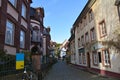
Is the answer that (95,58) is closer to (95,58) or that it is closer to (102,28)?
(95,58)

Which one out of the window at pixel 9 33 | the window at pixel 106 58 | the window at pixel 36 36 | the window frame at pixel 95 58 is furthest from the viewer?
the window at pixel 36 36

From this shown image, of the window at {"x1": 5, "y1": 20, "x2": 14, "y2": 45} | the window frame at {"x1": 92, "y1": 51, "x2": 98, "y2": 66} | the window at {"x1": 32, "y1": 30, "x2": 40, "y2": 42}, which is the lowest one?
the window frame at {"x1": 92, "y1": 51, "x2": 98, "y2": 66}

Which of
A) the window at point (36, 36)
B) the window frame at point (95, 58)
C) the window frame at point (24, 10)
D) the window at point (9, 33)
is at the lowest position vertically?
the window frame at point (95, 58)

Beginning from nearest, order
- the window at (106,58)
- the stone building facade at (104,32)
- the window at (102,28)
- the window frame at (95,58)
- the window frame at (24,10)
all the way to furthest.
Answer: the stone building facade at (104,32), the window at (106,58), the window at (102,28), the window frame at (24,10), the window frame at (95,58)

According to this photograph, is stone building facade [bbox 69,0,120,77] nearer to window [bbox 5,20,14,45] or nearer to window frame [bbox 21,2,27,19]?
window [bbox 5,20,14,45]

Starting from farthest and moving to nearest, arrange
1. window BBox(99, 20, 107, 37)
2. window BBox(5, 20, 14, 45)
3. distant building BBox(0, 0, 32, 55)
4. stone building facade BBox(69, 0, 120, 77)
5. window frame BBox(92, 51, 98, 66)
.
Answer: window frame BBox(92, 51, 98, 66) < window BBox(99, 20, 107, 37) < stone building facade BBox(69, 0, 120, 77) < window BBox(5, 20, 14, 45) < distant building BBox(0, 0, 32, 55)

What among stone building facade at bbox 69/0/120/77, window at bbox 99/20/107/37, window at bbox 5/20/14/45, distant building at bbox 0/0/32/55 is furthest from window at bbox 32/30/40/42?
window at bbox 5/20/14/45

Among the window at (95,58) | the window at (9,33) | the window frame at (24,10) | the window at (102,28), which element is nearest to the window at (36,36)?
the window frame at (24,10)

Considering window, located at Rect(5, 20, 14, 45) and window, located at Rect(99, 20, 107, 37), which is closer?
window, located at Rect(5, 20, 14, 45)


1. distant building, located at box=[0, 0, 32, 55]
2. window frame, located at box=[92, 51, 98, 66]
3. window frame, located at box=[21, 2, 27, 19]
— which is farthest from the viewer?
window frame, located at box=[92, 51, 98, 66]

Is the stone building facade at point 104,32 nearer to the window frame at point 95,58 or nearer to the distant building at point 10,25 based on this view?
the window frame at point 95,58

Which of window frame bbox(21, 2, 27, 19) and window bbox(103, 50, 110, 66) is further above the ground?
window frame bbox(21, 2, 27, 19)

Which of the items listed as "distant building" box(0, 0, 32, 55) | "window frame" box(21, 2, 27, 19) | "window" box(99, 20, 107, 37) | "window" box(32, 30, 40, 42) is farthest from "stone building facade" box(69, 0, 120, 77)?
"window" box(32, 30, 40, 42)

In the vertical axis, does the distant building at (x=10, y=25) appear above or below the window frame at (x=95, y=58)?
above
